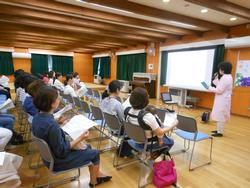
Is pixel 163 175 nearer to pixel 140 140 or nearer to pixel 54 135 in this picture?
pixel 140 140

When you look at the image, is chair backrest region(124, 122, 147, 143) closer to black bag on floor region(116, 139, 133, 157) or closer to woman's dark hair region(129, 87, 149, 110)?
woman's dark hair region(129, 87, 149, 110)

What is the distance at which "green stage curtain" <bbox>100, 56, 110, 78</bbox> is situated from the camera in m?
12.1

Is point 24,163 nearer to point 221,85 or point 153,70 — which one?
point 221,85

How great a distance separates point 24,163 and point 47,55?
11.7 metres

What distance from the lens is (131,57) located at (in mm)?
9961

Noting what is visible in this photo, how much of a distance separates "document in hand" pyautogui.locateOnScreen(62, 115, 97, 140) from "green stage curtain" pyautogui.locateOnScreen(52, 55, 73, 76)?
12294 mm

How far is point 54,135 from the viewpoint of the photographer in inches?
55.1

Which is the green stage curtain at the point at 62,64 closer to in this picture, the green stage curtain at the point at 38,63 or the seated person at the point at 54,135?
the green stage curtain at the point at 38,63

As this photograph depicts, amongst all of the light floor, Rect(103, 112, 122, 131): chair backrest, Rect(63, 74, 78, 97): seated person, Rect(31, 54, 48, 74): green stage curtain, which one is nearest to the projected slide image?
the light floor

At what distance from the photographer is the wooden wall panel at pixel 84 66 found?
13.9 m

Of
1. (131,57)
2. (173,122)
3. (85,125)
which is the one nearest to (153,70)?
(131,57)

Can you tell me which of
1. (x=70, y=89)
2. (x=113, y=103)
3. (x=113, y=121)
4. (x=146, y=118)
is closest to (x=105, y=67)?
(x=70, y=89)

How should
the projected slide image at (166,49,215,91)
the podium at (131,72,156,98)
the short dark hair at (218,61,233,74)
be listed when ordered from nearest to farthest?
the short dark hair at (218,61,233,74) < the projected slide image at (166,49,215,91) < the podium at (131,72,156,98)

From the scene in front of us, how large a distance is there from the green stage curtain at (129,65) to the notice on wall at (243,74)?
450 cm
